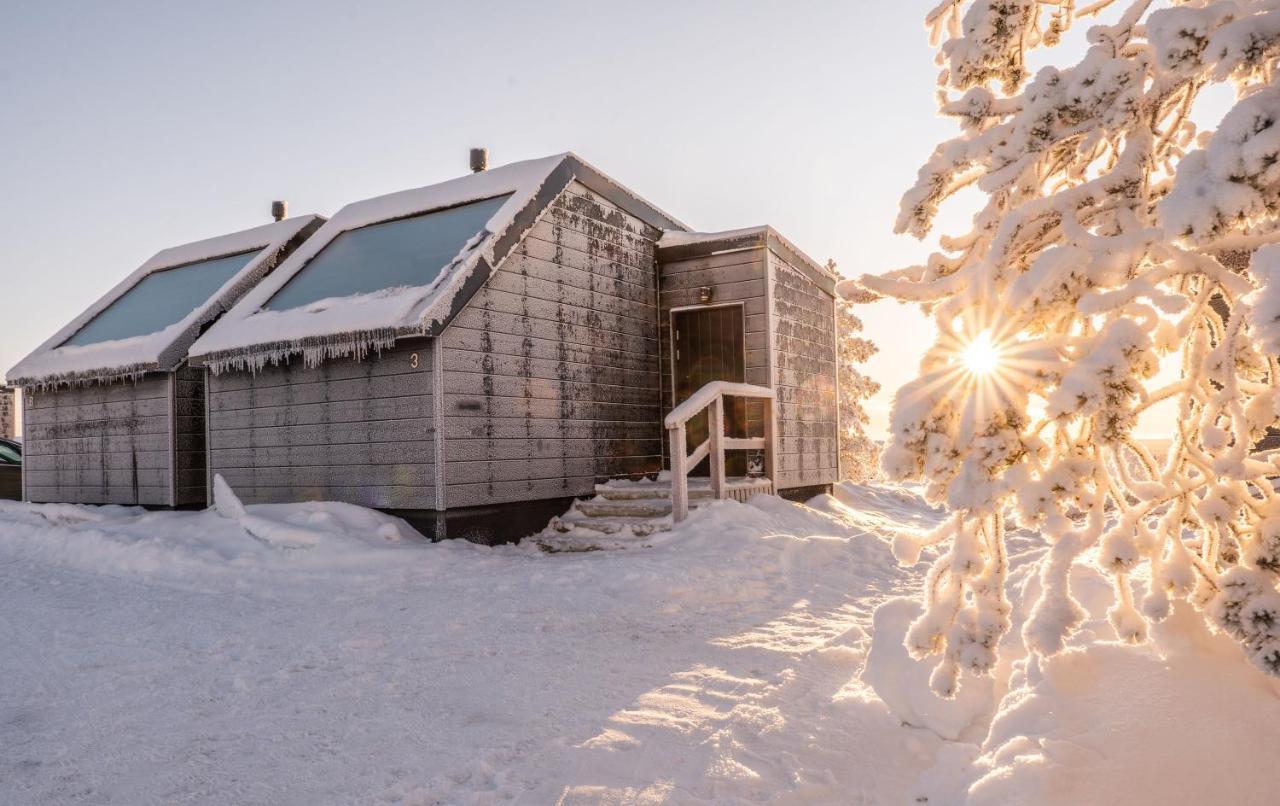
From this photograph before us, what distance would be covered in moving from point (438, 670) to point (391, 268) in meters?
5.86

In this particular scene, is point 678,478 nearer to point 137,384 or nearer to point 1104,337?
point 1104,337

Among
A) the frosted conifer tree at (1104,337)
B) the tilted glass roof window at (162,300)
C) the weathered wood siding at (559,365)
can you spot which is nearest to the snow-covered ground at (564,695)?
the frosted conifer tree at (1104,337)

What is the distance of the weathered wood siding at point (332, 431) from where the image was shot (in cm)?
846

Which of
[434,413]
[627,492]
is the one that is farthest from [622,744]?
[627,492]

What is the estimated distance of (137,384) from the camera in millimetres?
11227

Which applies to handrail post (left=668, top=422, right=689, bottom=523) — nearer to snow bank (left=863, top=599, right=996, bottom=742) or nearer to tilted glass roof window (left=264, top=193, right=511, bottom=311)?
tilted glass roof window (left=264, top=193, right=511, bottom=311)

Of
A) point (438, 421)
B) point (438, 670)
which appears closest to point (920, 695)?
point (438, 670)

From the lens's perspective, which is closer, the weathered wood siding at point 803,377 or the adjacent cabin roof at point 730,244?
the adjacent cabin roof at point 730,244

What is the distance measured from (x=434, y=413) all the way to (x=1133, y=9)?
697cm

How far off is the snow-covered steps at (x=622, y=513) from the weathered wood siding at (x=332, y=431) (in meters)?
1.61

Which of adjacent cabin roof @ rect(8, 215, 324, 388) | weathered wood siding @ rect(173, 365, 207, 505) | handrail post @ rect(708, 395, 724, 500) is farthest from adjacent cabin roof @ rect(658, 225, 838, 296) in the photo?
weathered wood siding @ rect(173, 365, 207, 505)

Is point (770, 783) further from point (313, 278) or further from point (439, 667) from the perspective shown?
point (313, 278)

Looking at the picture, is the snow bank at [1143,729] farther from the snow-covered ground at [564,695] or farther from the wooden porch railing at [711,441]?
the wooden porch railing at [711,441]

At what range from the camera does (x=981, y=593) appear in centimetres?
249
